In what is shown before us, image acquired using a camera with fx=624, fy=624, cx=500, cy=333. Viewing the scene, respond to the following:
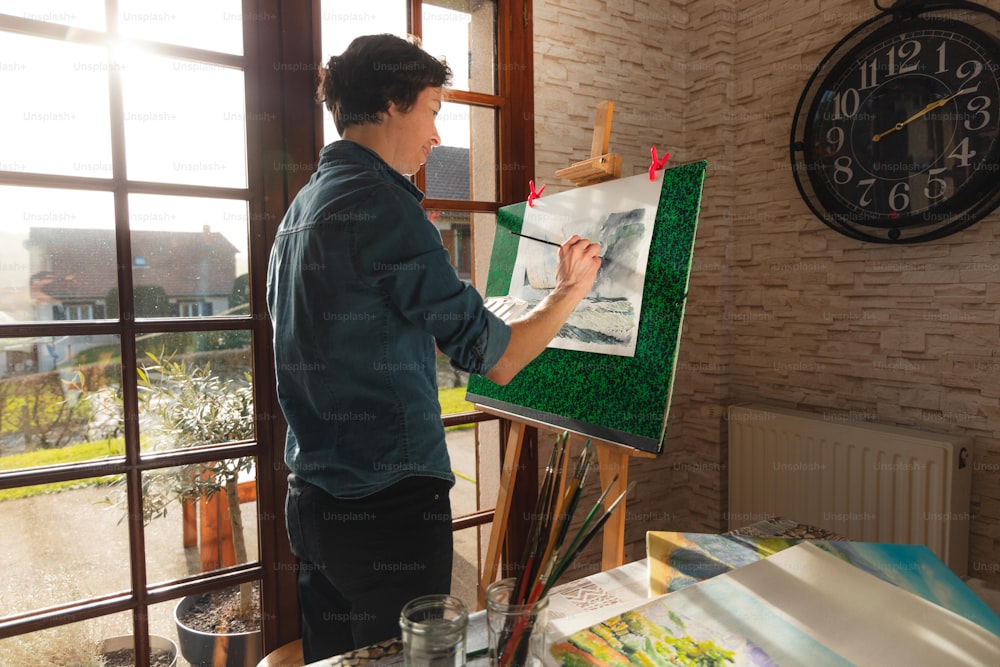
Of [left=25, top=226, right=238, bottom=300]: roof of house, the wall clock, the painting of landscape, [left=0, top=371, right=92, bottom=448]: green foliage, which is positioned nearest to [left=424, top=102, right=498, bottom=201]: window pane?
the painting of landscape

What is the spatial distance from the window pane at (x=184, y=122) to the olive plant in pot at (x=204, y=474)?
0.51 m

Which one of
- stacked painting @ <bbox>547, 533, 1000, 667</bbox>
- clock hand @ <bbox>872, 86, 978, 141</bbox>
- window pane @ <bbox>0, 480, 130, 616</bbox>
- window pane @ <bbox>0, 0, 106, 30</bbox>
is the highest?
window pane @ <bbox>0, 0, 106, 30</bbox>

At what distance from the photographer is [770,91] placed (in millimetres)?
2174

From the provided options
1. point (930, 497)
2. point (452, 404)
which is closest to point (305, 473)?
point (452, 404)

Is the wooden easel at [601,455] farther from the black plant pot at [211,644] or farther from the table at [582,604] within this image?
the black plant pot at [211,644]

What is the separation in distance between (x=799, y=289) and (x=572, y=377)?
3.51ft

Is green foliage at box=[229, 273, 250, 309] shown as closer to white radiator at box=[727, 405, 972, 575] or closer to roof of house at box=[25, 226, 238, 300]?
roof of house at box=[25, 226, 238, 300]

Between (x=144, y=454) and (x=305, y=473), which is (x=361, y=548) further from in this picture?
(x=144, y=454)

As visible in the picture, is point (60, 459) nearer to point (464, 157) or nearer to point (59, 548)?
point (59, 548)

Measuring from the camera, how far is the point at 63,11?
1500mm

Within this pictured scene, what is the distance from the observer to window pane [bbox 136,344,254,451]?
1.64m

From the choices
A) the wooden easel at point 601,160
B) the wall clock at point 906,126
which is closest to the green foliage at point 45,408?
the wooden easel at point 601,160

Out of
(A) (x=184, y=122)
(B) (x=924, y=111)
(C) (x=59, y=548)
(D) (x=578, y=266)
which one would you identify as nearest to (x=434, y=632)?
(D) (x=578, y=266)

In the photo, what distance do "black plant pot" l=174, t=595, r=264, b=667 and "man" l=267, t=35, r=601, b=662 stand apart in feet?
2.53
